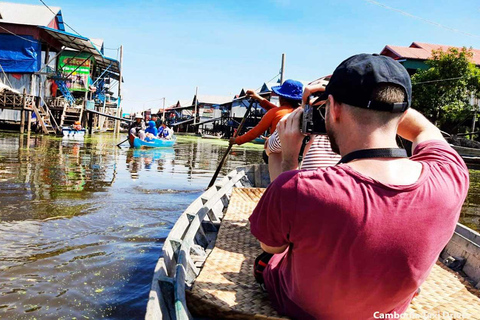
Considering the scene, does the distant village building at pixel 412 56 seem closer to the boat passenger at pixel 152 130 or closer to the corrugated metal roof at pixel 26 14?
the boat passenger at pixel 152 130

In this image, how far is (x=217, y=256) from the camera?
2.96 m

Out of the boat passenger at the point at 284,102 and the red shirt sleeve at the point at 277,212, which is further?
the boat passenger at the point at 284,102

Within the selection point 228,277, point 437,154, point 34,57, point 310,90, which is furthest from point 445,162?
point 34,57

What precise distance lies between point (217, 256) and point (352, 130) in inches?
72.0

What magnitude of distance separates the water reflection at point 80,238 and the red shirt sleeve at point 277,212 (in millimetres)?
1699

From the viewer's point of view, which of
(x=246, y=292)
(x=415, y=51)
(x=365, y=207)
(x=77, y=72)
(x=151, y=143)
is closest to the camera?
(x=365, y=207)

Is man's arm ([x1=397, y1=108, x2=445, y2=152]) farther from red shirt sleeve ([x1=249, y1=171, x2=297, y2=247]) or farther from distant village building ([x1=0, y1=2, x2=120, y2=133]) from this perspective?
distant village building ([x1=0, y1=2, x2=120, y2=133])

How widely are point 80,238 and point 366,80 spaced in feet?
12.8

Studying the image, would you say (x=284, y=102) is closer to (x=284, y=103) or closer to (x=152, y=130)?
(x=284, y=103)

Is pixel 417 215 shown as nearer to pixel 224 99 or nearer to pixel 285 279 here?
pixel 285 279

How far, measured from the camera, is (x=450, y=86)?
2230 centimetres

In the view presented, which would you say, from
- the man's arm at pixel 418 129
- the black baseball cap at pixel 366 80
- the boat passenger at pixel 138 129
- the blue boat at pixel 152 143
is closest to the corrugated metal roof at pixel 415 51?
the blue boat at pixel 152 143

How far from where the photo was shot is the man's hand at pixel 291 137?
2.28 meters

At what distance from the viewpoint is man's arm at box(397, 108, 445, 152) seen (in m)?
1.80
